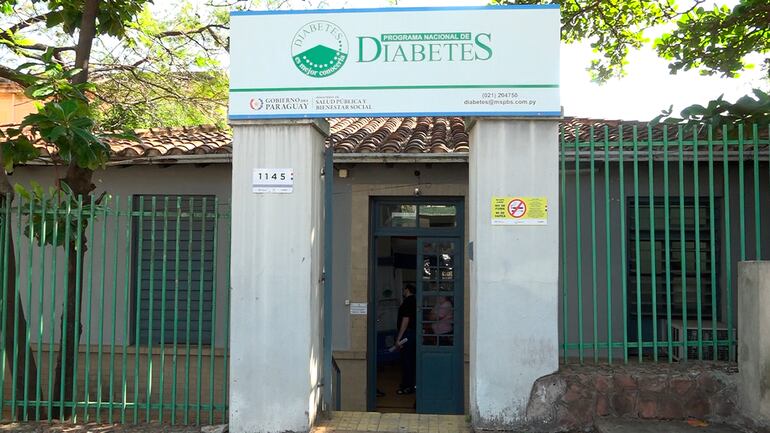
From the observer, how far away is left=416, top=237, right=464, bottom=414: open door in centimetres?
825

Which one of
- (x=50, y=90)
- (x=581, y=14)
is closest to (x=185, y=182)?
(x=50, y=90)

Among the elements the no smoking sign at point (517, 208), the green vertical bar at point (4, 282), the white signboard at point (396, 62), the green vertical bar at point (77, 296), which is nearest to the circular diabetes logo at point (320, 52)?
the white signboard at point (396, 62)

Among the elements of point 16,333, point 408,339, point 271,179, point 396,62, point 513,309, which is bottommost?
point 408,339

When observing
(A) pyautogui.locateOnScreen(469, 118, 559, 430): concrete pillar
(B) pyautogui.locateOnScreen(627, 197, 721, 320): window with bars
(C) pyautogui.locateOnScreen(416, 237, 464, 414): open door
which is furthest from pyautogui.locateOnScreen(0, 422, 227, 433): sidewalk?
(B) pyautogui.locateOnScreen(627, 197, 721, 320): window with bars

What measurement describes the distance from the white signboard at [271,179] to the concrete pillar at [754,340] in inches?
141

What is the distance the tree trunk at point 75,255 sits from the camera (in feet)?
18.7

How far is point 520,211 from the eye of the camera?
16.3ft

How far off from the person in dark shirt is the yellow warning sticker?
3.97 m

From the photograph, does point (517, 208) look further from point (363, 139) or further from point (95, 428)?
point (95, 428)

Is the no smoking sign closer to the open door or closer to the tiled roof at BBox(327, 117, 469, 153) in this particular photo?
the tiled roof at BBox(327, 117, 469, 153)

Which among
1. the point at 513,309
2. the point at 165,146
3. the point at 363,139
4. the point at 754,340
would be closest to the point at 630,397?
the point at 754,340

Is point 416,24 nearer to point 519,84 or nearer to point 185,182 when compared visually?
point 519,84

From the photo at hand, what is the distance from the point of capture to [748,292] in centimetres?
486

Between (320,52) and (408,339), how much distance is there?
5022 mm
